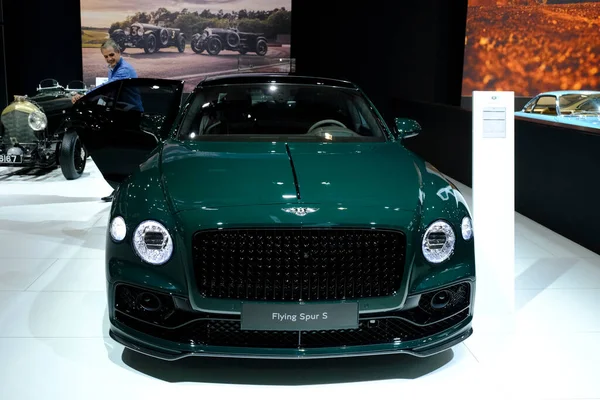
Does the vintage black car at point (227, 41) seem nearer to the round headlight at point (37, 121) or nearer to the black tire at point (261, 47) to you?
the black tire at point (261, 47)

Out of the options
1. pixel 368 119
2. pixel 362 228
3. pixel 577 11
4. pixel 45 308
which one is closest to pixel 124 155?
pixel 45 308

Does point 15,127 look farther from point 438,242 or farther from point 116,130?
point 438,242

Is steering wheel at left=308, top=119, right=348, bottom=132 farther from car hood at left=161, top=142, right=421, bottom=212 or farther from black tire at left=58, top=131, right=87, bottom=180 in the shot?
black tire at left=58, top=131, right=87, bottom=180

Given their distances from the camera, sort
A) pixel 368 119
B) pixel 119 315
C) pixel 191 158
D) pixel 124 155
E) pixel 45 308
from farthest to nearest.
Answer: pixel 124 155
pixel 368 119
pixel 45 308
pixel 191 158
pixel 119 315

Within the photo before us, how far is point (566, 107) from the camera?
25.8 feet

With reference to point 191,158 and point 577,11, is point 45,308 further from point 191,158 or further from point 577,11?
point 577,11

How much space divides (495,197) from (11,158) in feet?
18.8

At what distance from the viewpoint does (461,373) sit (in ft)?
9.15

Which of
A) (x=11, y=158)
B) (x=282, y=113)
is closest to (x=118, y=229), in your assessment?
(x=282, y=113)

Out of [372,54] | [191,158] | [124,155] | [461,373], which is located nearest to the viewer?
[461,373]

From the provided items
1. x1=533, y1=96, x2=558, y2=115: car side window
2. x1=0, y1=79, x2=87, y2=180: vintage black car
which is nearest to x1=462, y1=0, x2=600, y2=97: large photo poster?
x1=533, y1=96, x2=558, y2=115: car side window

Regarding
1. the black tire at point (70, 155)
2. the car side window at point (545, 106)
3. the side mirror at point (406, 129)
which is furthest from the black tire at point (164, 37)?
the side mirror at point (406, 129)

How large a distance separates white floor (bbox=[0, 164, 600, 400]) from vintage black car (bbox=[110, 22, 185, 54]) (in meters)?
7.93

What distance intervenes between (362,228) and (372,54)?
9.38 meters
